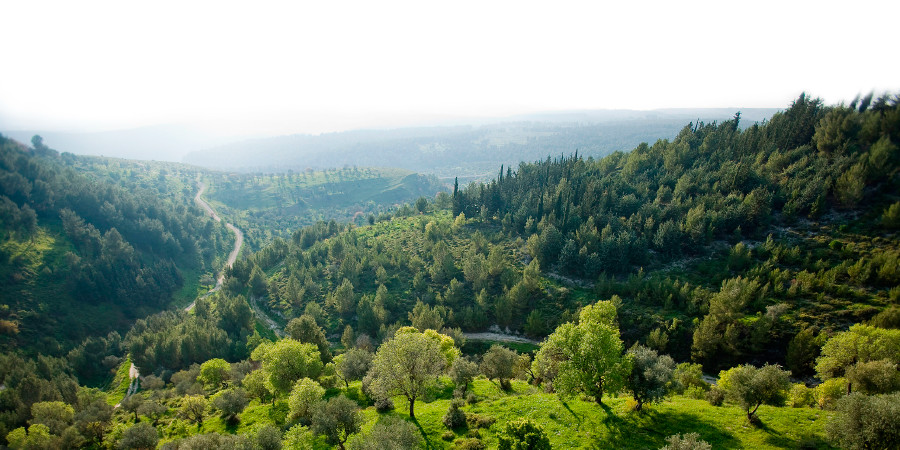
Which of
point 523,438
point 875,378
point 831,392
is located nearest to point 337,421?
point 523,438

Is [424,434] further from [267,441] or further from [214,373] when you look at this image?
[214,373]

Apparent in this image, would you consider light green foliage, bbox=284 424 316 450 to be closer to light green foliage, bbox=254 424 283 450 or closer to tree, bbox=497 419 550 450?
light green foliage, bbox=254 424 283 450

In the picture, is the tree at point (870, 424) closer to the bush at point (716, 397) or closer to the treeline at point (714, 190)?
the bush at point (716, 397)

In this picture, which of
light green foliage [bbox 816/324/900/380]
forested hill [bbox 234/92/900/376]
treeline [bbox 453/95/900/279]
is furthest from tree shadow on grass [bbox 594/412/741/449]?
treeline [bbox 453/95/900/279]

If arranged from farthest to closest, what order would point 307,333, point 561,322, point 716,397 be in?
point 561,322
point 307,333
point 716,397

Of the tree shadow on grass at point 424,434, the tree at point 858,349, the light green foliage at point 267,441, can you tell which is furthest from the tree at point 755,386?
the light green foliage at point 267,441
